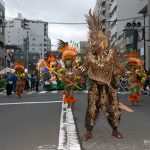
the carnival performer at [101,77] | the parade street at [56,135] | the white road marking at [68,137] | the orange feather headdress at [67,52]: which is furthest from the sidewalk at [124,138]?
the orange feather headdress at [67,52]

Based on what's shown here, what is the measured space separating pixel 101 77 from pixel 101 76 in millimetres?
18

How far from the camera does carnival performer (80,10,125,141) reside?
7.69 metres

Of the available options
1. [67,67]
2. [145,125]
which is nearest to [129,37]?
[67,67]

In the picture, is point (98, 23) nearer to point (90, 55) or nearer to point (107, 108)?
point (90, 55)

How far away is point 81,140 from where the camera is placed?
7.57 m

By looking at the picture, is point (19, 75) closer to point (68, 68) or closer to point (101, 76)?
point (68, 68)

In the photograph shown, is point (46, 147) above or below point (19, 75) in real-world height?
below

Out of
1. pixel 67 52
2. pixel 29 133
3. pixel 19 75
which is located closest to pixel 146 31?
pixel 19 75

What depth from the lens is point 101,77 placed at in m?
7.65

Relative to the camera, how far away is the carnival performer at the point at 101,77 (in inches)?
303

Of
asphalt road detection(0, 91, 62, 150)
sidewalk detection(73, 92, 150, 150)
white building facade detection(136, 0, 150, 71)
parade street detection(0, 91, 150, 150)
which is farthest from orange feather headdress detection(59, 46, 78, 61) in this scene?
white building facade detection(136, 0, 150, 71)

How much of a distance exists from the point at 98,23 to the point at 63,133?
2305 millimetres

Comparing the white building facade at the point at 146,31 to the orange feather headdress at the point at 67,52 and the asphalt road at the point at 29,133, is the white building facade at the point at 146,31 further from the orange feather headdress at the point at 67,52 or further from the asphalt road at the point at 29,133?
the asphalt road at the point at 29,133

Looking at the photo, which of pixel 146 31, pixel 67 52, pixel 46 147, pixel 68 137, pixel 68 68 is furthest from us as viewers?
pixel 146 31
